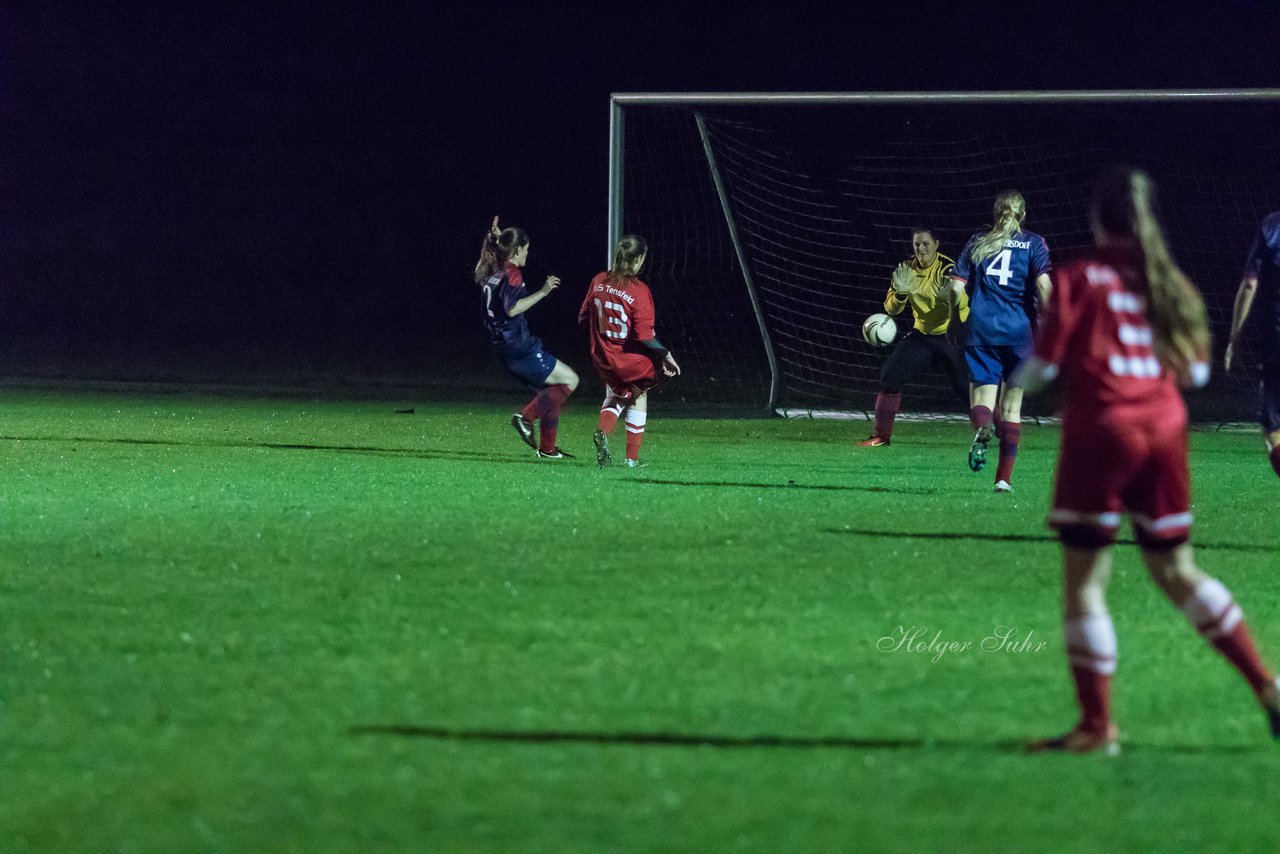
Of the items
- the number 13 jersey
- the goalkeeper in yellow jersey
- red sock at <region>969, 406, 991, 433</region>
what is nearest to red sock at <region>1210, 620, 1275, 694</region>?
red sock at <region>969, 406, 991, 433</region>

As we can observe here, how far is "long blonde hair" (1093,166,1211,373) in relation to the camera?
4.64m

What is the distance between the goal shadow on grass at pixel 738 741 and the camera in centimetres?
475

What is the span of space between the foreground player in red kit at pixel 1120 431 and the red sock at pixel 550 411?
888 cm

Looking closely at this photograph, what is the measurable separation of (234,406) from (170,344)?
686cm

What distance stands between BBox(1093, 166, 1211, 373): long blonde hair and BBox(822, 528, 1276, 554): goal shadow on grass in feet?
14.1

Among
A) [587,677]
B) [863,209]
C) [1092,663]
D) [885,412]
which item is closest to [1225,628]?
[1092,663]

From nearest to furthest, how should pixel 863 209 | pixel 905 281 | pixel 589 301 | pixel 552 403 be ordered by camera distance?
1. pixel 589 301
2. pixel 552 403
3. pixel 905 281
4. pixel 863 209

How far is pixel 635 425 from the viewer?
42.5 feet

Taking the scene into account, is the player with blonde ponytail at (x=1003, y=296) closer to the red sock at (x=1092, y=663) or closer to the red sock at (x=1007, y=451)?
the red sock at (x=1007, y=451)

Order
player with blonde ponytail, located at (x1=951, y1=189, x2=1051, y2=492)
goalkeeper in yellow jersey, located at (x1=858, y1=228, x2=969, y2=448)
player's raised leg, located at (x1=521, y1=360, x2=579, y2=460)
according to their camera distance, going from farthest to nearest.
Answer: goalkeeper in yellow jersey, located at (x1=858, y1=228, x2=969, y2=448), player's raised leg, located at (x1=521, y1=360, x2=579, y2=460), player with blonde ponytail, located at (x1=951, y1=189, x2=1051, y2=492)

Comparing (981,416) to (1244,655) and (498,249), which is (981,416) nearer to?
(498,249)

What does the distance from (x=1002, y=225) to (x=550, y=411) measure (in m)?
3.93

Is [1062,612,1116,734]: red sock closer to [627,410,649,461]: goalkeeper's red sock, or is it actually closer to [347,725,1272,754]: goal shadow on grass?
[347,725,1272,754]: goal shadow on grass

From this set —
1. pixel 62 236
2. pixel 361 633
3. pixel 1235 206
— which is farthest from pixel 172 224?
pixel 361 633
